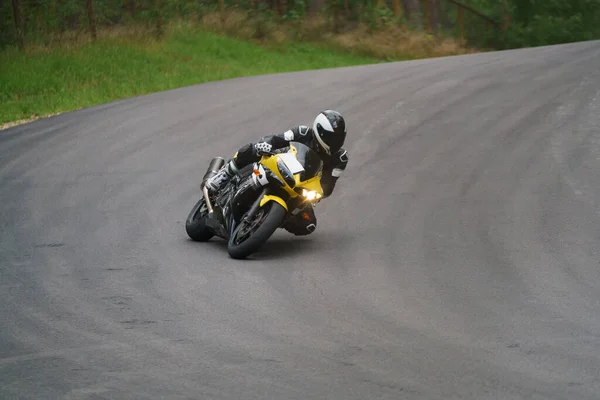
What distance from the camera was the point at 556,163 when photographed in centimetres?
1506

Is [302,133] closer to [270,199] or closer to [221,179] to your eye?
[270,199]

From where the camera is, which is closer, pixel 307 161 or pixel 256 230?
pixel 256 230

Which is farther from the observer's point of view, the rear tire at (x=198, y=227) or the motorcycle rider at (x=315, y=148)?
the rear tire at (x=198, y=227)

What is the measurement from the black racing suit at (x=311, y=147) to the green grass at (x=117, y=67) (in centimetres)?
1170

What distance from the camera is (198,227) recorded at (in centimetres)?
1137

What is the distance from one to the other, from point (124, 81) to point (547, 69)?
10.8 metres

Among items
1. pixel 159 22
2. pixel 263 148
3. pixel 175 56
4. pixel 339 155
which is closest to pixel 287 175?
pixel 263 148

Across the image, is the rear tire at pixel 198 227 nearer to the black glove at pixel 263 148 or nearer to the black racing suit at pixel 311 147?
the black racing suit at pixel 311 147

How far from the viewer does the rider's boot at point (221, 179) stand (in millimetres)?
11367

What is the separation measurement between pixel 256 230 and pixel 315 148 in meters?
1.24

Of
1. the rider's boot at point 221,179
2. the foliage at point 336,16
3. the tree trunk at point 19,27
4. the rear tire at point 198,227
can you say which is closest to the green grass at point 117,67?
the tree trunk at point 19,27

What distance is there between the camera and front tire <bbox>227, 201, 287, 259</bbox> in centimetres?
1009

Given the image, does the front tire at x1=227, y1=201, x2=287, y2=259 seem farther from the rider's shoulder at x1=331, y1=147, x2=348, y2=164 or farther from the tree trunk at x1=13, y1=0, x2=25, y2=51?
the tree trunk at x1=13, y1=0, x2=25, y2=51

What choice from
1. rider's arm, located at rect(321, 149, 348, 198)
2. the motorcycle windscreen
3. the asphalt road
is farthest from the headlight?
→ the asphalt road
